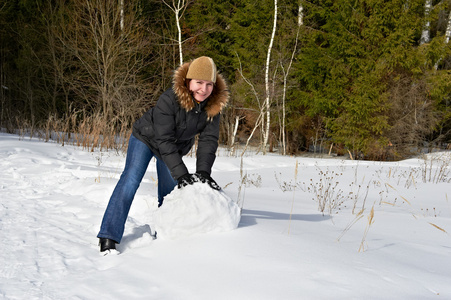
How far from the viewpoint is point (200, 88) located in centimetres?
274

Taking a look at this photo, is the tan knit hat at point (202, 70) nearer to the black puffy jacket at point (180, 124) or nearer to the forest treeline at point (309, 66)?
the black puffy jacket at point (180, 124)

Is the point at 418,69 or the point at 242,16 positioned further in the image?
the point at 242,16

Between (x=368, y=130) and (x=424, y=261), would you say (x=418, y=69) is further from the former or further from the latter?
(x=424, y=261)

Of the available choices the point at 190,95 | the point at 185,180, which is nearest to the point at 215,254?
the point at 185,180

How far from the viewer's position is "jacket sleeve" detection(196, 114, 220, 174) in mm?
2852

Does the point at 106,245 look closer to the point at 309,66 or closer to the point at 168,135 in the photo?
the point at 168,135

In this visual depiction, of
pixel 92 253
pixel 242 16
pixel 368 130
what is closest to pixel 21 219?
pixel 92 253

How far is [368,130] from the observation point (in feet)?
49.3

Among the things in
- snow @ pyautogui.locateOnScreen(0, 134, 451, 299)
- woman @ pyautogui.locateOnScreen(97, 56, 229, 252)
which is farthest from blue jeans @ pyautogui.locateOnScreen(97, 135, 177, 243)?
snow @ pyautogui.locateOnScreen(0, 134, 451, 299)

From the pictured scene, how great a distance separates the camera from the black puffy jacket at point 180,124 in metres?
2.69

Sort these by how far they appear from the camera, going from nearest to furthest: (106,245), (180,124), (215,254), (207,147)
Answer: (215,254) → (106,245) → (180,124) → (207,147)

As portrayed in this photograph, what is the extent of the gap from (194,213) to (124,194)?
23.9 inches

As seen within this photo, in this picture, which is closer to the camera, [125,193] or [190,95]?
[190,95]

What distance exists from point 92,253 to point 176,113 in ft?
3.70
